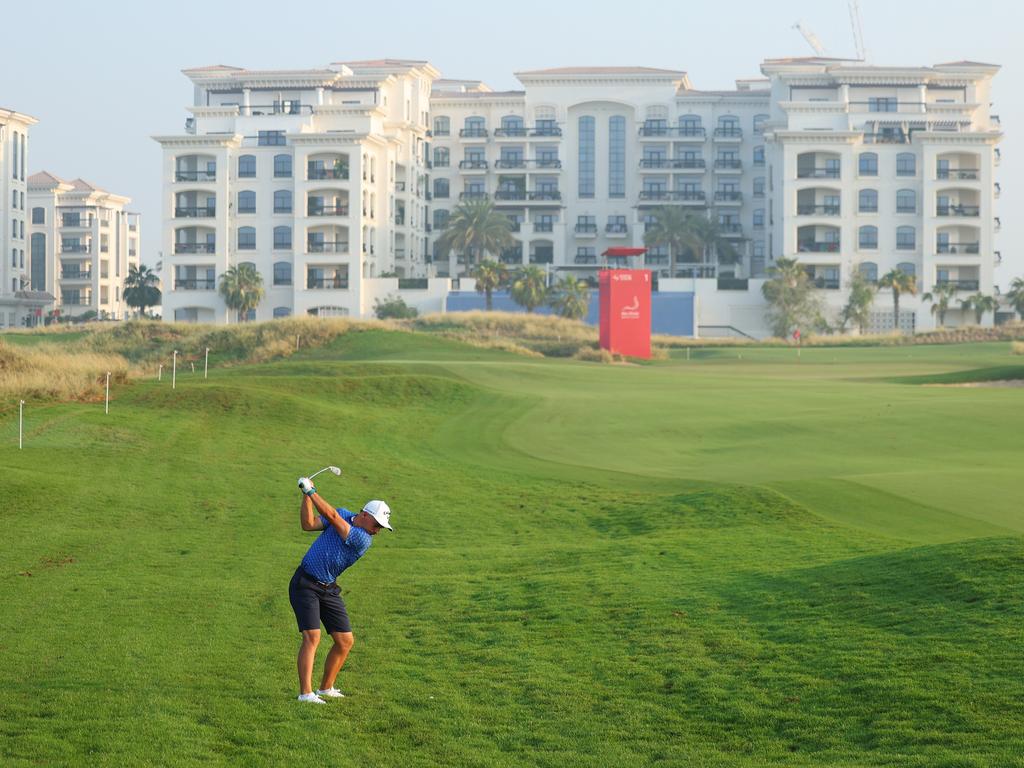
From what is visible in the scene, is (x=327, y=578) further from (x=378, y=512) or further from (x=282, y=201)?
(x=282, y=201)

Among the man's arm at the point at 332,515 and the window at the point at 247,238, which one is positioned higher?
the window at the point at 247,238

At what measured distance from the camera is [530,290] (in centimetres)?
11062

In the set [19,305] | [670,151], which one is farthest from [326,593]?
[19,305]

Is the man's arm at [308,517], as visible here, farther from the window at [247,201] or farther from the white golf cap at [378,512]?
the window at [247,201]

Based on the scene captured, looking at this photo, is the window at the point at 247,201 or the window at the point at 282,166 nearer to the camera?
the window at the point at 282,166

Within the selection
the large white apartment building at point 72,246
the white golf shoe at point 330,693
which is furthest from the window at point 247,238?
the white golf shoe at point 330,693

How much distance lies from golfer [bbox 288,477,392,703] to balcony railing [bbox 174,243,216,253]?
112062mm

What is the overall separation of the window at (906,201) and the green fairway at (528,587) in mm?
86469

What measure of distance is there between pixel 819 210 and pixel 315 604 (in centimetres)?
11301

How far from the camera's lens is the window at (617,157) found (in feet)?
451

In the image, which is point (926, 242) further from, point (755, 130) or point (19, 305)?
point (19, 305)

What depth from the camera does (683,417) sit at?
125ft

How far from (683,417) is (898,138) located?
90.7m

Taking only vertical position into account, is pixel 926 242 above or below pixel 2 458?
above
